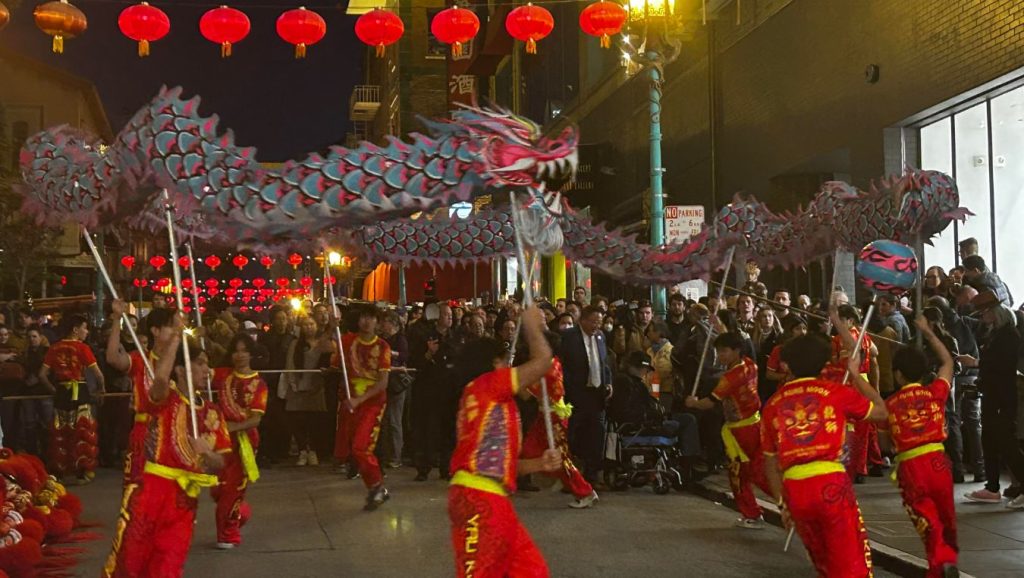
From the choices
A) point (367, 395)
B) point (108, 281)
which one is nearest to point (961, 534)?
point (367, 395)

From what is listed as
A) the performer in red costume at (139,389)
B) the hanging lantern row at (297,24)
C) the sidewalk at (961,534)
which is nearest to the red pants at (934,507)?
the sidewalk at (961,534)

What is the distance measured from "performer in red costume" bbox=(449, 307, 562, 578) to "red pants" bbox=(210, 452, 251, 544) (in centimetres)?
420

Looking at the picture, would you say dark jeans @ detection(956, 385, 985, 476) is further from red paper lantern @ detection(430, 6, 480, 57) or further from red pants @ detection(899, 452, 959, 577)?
red paper lantern @ detection(430, 6, 480, 57)

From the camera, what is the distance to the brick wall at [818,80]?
44.4 feet

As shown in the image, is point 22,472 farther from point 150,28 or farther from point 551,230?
point 150,28

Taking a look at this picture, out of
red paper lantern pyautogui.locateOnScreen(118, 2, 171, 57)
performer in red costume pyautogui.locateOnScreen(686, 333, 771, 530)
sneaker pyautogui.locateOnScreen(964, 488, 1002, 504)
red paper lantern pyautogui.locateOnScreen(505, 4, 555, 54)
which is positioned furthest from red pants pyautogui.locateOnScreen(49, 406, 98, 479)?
sneaker pyautogui.locateOnScreen(964, 488, 1002, 504)

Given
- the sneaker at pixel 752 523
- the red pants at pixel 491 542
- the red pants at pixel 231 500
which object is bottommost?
the sneaker at pixel 752 523

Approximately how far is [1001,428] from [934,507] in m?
3.63

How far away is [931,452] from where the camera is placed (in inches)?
291

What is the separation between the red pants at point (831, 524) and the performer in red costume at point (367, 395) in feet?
20.1

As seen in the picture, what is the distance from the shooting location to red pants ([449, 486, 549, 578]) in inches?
206

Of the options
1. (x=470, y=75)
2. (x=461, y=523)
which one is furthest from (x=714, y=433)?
(x=470, y=75)

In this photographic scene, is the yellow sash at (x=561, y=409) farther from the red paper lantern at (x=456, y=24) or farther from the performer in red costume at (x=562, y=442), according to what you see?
the red paper lantern at (x=456, y=24)

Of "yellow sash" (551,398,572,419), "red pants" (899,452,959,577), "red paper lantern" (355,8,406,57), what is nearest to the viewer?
"red pants" (899,452,959,577)
